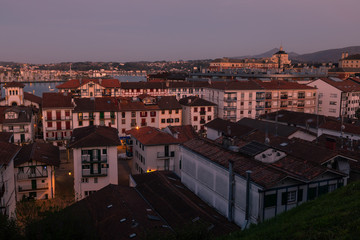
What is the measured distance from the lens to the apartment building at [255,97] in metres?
60.7

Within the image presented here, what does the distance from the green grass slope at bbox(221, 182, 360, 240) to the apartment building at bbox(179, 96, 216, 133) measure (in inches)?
1690

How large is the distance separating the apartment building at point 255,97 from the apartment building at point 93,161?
32.2 metres

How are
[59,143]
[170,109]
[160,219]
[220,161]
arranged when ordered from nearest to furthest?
[160,219], [220,161], [59,143], [170,109]

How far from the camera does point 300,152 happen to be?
80.2 ft

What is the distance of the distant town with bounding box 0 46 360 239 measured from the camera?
18688mm

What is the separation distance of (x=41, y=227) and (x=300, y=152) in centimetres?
1832

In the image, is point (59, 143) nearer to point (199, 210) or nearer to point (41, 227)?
point (199, 210)

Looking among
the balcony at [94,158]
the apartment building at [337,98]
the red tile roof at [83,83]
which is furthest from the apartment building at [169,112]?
the red tile roof at [83,83]

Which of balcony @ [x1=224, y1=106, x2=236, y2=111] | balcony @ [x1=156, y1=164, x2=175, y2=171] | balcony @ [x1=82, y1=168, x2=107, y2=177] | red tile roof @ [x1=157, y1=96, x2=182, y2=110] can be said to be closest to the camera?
balcony @ [x1=82, y1=168, x2=107, y2=177]

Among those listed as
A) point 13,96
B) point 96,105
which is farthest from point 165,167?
point 13,96

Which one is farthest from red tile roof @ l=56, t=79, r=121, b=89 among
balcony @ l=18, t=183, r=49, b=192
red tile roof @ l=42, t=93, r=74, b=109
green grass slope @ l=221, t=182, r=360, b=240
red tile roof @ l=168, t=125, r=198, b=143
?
green grass slope @ l=221, t=182, r=360, b=240

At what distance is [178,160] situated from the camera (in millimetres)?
35344

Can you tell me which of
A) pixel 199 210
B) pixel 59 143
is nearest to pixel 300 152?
pixel 199 210

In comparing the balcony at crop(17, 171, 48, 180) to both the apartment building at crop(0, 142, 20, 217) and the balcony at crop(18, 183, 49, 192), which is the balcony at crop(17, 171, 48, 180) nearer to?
the balcony at crop(18, 183, 49, 192)
